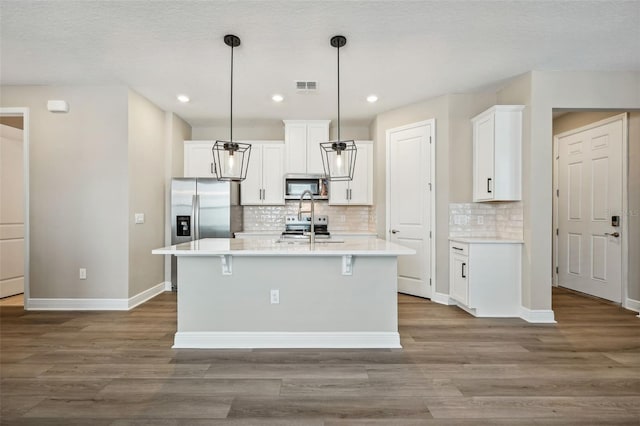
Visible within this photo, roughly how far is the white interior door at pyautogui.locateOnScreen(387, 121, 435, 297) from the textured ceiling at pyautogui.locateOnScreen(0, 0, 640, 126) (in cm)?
66

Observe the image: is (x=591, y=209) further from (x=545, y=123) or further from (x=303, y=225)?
(x=303, y=225)

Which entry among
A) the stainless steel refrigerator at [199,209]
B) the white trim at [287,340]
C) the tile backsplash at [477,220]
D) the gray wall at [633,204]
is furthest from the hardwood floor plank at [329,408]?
the gray wall at [633,204]

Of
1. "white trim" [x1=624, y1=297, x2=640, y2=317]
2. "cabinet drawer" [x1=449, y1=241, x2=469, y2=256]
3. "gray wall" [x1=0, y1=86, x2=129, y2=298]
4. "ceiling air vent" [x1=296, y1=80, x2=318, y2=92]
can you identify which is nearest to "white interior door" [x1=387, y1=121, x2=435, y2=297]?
"cabinet drawer" [x1=449, y1=241, x2=469, y2=256]

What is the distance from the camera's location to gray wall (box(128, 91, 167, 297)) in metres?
4.20

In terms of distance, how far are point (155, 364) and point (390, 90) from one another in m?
3.73

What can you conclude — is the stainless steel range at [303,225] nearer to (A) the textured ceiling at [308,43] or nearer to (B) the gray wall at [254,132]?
(B) the gray wall at [254,132]

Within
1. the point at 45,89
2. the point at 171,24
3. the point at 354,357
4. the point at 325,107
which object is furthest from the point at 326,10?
the point at 45,89

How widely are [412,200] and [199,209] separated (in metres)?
2.99

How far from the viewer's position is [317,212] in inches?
231

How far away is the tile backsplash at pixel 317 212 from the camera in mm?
5836

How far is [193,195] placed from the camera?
4980 millimetres

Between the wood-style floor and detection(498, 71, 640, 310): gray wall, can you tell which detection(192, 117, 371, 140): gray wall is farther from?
the wood-style floor

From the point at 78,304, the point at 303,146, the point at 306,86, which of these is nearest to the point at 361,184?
the point at 303,146

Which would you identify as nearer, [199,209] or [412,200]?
[412,200]
